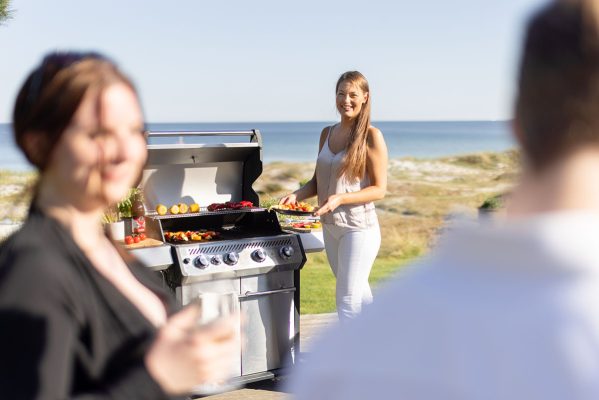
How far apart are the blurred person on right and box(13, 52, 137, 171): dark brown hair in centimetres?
68

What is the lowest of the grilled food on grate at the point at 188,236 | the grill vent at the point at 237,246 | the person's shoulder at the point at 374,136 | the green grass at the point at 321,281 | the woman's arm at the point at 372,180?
the green grass at the point at 321,281

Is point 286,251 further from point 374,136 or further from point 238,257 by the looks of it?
point 374,136

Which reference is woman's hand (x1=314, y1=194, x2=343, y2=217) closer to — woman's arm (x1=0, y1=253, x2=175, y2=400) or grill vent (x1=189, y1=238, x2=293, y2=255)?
Answer: grill vent (x1=189, y1=238, x2=293, y2=255)

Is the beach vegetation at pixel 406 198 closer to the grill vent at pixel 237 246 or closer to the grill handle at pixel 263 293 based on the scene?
the grill vent at pixel 237 246

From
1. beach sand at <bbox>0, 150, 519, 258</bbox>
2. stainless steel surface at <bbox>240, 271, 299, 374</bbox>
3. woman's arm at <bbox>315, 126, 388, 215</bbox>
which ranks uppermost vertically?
woman's arm at <bbox>315, 126, 388, 215</bbox>

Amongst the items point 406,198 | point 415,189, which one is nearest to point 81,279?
point 406,198

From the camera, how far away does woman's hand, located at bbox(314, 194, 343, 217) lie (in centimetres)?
424

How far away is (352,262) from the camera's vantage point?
4.32 metres

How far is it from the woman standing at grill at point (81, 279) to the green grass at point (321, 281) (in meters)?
5.45

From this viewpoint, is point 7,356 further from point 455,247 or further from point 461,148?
point 461,148

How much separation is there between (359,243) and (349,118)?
0.76 metres

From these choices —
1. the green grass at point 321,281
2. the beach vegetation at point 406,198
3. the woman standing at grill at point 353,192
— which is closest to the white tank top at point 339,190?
the woman standing at grill at point 353,192

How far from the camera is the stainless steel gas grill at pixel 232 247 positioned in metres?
4.00

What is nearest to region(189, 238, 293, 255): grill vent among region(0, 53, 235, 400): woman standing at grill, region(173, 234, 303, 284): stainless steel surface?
region(173, 234, 303, 284): stainless steel surface
